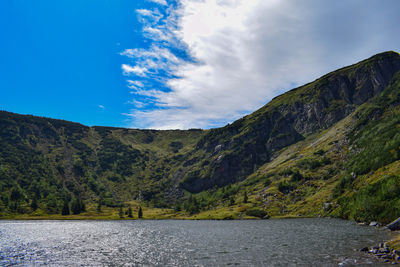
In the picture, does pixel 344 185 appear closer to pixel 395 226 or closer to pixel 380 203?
pixel 380 203

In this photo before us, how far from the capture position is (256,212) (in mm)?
182250

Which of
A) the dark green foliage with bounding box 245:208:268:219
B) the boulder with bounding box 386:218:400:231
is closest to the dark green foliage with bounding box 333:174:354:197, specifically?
the dark green foliage with bounding box 245:208:268:219

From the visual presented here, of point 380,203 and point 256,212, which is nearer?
point 380,203

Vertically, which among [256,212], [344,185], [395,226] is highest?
[344,185]

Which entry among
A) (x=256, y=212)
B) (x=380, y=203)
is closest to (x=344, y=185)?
(x=256, y=212)

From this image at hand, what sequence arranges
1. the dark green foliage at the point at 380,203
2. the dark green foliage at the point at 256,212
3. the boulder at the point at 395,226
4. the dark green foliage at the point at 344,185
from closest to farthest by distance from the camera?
the boulder at the point at 395,226 < the dark green foliage at the point at 380,203 < the dark green foliage at the point at 344,185 < the dark green foliage at the point at 256,212

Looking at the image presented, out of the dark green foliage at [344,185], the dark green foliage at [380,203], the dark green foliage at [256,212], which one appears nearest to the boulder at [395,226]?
the dark green foliage at [380,203]

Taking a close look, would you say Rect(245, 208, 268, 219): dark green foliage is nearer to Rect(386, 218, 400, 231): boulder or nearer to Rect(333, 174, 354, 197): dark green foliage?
Rect(333, 174, 354, 197): dark green foliage

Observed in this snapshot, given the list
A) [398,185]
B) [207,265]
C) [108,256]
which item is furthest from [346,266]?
[398,185]

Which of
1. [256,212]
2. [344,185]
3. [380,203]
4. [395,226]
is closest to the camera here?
[395,226]

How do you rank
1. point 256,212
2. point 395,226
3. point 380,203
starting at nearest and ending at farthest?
1. point 395,226
2. point 380,203
3. point 256,212

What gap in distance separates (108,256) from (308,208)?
139 metres

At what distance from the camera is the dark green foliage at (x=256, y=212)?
177538 millimetres

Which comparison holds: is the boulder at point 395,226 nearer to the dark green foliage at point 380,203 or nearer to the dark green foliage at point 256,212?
the dark green foliage at point 380,203
